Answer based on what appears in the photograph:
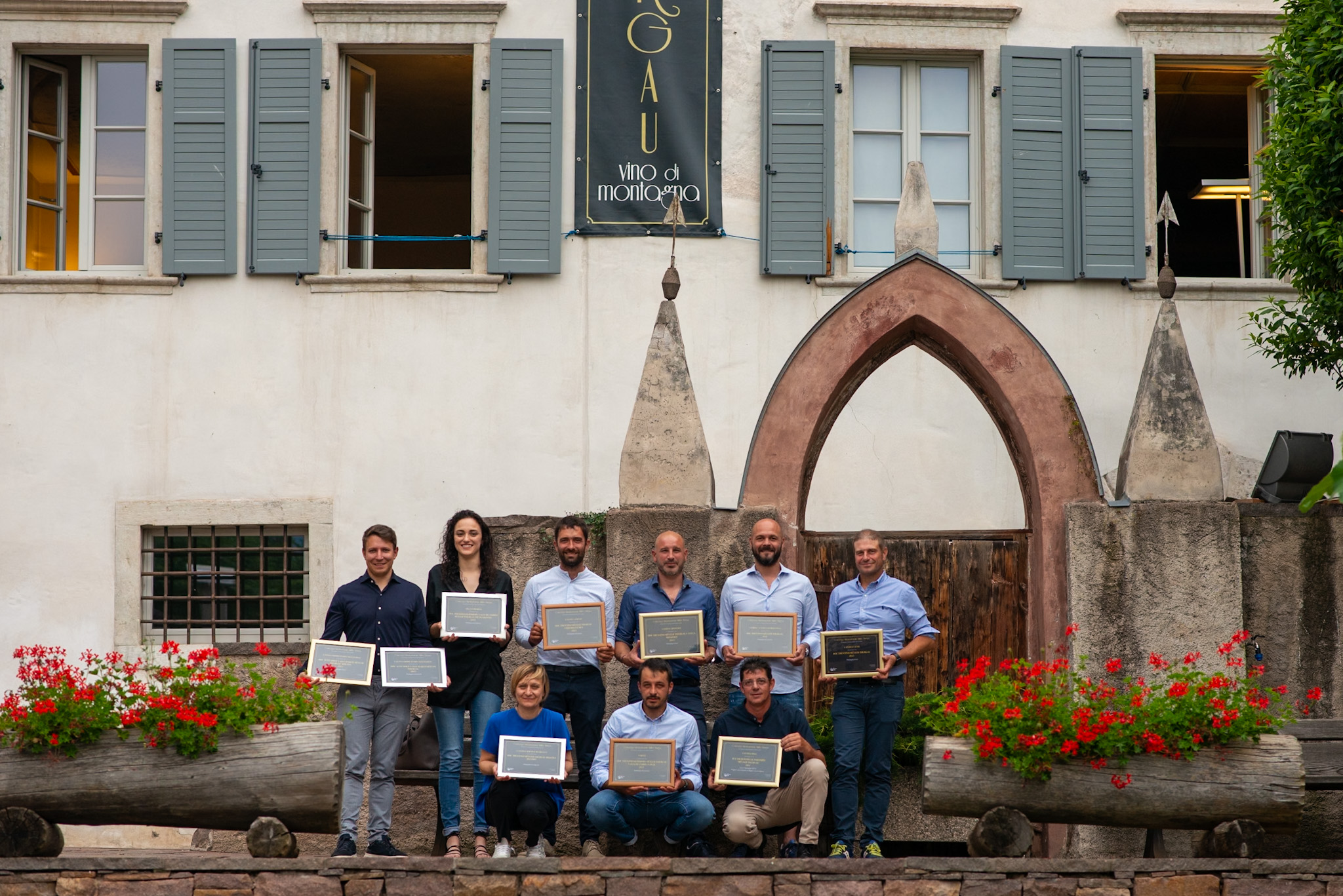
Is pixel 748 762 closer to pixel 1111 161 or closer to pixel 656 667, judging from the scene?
pixel 656 667

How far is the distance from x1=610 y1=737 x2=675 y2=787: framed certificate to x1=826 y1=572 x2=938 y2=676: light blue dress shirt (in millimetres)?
1113

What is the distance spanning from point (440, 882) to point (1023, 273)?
742 cm

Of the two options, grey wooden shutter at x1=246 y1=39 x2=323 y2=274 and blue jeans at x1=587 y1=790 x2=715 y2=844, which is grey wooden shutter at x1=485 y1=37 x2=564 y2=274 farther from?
blue jeans at x1=587 y1=790 x2=715 y2=844

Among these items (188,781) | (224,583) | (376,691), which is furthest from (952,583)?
(224,583)

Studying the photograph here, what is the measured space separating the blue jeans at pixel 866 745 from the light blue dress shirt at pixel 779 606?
26 centimetres

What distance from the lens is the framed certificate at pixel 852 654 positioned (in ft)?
27.1

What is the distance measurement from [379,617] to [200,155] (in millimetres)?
6156

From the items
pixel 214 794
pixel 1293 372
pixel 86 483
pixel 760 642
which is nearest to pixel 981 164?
pixel 1293 372

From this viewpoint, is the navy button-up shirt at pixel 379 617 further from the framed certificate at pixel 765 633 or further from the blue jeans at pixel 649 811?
the framed certificate at pixel 765 633

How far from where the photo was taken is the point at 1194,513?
9.37 m

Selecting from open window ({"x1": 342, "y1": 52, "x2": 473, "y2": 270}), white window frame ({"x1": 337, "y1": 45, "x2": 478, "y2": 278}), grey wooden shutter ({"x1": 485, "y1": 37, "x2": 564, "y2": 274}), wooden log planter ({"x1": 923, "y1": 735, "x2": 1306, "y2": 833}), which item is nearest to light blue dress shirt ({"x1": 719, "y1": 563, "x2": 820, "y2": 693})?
wooden log planter ({"x1": 923, "y1": 735, "x2": 1306, "y2": 833})

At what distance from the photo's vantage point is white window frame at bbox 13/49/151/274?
13.3 m

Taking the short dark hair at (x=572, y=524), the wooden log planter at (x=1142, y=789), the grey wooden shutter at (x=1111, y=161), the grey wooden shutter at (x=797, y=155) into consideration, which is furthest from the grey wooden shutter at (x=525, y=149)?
the wooden log planter at (x=1142, y=789)

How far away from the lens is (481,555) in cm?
850
